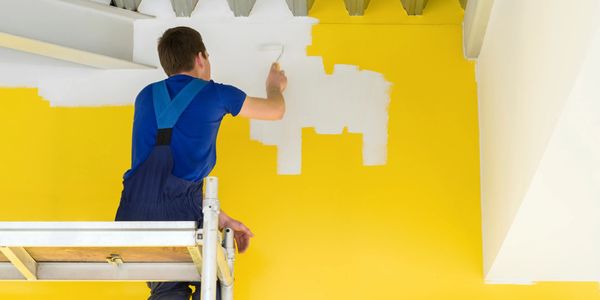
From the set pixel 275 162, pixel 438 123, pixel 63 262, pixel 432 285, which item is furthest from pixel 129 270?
pixel 438 123

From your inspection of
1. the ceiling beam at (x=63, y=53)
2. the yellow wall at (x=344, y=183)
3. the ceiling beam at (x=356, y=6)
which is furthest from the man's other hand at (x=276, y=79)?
the ceiling beam at (x=63, y=53)

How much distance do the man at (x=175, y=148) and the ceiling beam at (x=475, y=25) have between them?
1.06 meters

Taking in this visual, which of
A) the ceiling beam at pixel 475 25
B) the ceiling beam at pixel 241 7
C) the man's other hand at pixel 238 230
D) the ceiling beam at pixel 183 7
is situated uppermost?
the ceiling beam at pixel 183 7

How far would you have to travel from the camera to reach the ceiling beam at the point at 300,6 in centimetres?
407

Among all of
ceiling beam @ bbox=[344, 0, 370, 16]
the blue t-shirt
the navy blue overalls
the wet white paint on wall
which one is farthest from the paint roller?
the navy blue overalls

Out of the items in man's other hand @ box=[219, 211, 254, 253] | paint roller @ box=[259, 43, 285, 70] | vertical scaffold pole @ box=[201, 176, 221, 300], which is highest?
paint roller @ box=[259, 43, 285, 70]

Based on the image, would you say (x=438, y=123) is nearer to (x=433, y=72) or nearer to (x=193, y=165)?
(x=433, y=72)

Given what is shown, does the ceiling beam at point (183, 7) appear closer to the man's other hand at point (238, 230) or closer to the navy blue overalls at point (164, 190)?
the navy blue overalls at point (164, 190)

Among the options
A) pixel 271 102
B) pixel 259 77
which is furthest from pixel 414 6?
pixel 271 102

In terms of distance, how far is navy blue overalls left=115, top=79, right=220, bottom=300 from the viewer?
3121 mm

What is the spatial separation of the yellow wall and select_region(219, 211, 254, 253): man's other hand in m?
0.31

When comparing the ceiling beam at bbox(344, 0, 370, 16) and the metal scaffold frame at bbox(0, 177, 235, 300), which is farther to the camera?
the ceiling beam at bbox(344, 0, 370, 16)

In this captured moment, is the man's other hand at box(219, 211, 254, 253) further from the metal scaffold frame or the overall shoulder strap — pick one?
the metal scaffold frame

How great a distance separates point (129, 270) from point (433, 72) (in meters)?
1.74
